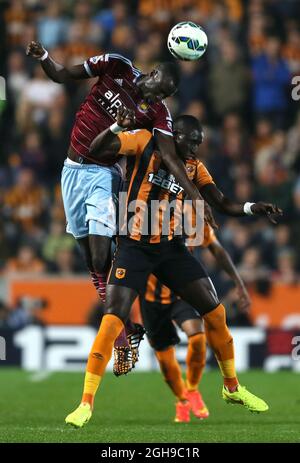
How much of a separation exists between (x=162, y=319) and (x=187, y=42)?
282cm

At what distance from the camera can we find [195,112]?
18.4 meters

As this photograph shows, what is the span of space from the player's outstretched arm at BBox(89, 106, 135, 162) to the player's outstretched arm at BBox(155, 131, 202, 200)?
374 mm

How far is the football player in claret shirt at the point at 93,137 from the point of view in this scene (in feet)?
33.3

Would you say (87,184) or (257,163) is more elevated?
(87,184)

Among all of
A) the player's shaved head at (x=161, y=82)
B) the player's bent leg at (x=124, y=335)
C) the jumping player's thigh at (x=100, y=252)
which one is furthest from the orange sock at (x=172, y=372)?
the player's shaved head at (x=161, y=82)

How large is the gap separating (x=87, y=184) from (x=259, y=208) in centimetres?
169

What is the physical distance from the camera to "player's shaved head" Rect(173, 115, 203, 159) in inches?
391

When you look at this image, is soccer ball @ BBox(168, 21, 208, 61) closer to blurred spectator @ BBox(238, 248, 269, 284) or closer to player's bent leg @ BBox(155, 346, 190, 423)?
player's bent leg @ BBox(155, 346, 190, 423)

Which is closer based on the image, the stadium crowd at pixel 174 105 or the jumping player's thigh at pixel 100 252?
the jumping player's thigh at pixel 100 252

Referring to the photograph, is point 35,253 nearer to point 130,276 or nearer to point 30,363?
point 30,363

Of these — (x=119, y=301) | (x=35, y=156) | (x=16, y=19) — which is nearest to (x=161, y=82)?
(x=119, y=301)

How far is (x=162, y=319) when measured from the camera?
11.4 metres

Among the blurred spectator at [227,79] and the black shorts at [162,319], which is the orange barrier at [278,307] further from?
the black shorts at [162,319]
